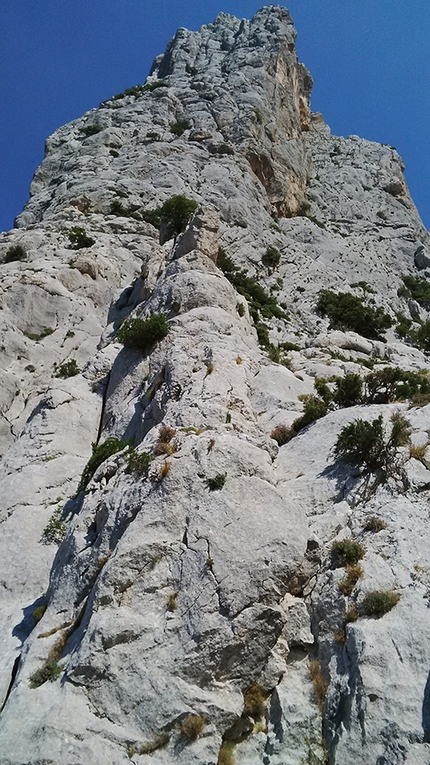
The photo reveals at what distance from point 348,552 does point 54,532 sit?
8336 mm

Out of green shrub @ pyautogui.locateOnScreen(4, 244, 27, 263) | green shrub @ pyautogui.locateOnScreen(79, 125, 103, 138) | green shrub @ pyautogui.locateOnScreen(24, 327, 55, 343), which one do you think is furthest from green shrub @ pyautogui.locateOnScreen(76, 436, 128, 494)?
green shrub @ pyautogui.locateOnScreen(79, 125, 103, 138)

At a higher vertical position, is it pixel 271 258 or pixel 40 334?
pixel 271 258

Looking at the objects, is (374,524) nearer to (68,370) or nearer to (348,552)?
(348,552)

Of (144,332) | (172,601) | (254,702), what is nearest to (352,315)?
(144,332)

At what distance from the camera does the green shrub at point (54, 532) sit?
14752 millimetres

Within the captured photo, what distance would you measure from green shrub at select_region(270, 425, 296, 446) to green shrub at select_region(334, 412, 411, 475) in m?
2.97

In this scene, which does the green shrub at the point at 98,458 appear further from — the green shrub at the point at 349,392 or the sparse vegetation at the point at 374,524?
the green shrub at the point at 349,392

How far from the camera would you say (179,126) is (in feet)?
200

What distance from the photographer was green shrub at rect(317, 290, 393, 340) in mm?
39656

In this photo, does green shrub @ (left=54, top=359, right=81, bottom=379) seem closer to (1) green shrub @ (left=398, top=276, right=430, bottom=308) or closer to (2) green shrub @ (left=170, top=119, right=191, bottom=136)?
(1) green shrub @ (left=398, top=276, right=430, bottom=308)

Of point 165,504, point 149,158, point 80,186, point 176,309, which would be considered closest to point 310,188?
point 149,158

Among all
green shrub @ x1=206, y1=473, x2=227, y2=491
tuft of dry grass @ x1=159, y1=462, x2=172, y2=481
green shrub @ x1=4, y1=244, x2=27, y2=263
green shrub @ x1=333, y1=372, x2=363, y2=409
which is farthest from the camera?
green shrub @ x1=4, y1=244, x2=27, y2=263

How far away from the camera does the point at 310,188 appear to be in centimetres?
6850

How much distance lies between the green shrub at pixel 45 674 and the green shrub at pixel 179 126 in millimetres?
60639
